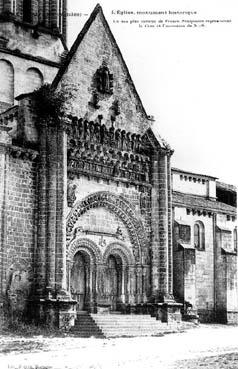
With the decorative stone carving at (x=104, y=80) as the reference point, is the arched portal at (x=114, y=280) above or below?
below

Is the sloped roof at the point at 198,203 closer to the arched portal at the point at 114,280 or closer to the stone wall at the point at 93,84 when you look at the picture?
the stone wall at the point at 93,84

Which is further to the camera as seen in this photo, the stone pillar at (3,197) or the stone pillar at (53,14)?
the stone pillar at (53,14)

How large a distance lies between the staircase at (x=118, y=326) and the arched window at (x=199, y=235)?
1089 centimetres

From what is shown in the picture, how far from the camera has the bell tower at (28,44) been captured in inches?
1574

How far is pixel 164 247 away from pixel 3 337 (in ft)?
38.7

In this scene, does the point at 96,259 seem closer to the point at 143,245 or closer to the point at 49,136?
the point at 143,245

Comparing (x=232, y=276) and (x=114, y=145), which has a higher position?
(x=114, y=145)

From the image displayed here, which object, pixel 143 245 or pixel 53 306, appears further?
pixel 143 245

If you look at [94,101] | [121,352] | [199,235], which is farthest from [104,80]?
[121,352]

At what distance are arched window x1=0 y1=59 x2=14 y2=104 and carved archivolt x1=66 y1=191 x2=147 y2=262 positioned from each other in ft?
30.5

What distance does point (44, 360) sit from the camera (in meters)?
20.5

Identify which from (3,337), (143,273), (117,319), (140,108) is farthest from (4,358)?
(140,108)

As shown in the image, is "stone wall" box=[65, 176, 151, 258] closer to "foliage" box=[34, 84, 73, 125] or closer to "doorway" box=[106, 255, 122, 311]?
"doorway" box=[106, 255, 122, 311]

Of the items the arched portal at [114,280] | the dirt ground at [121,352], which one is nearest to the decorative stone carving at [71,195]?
the arched portal at [114,280]
